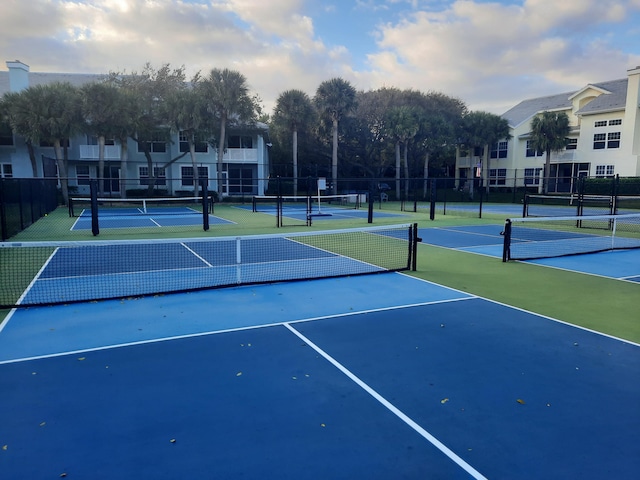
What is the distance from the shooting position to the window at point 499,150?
2051 inches

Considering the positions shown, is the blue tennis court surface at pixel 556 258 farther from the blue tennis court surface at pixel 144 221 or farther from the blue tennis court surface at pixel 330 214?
the blue tennis court surface at pixel 144 221

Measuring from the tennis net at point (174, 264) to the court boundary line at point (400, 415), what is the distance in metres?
4.23

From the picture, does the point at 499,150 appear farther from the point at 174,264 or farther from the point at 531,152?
the point at 174,264

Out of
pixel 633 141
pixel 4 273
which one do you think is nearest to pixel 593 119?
pixel 633 141

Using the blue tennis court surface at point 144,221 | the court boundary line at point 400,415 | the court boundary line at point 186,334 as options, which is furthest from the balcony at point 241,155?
the court boundary line at point 400,415

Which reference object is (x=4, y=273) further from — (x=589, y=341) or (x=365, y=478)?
(x=589, y=341)

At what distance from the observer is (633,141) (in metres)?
40.2

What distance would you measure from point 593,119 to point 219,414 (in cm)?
4882

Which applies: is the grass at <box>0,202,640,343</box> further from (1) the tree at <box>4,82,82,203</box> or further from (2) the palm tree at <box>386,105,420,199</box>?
(2) the palm tree at <box>386,105,420,199</box>

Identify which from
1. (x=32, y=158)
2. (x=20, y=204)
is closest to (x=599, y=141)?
(x=20, y=204)

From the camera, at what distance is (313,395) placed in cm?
467

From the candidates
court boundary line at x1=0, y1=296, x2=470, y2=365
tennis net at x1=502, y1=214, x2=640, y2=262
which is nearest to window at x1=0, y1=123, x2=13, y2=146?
court boundary line at x1=0, y1=296, x2=470, y2=365

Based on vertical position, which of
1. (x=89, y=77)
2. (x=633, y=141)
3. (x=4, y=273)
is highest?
(x=89, y=77)

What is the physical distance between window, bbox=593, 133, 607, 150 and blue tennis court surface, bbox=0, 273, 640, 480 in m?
42.9
